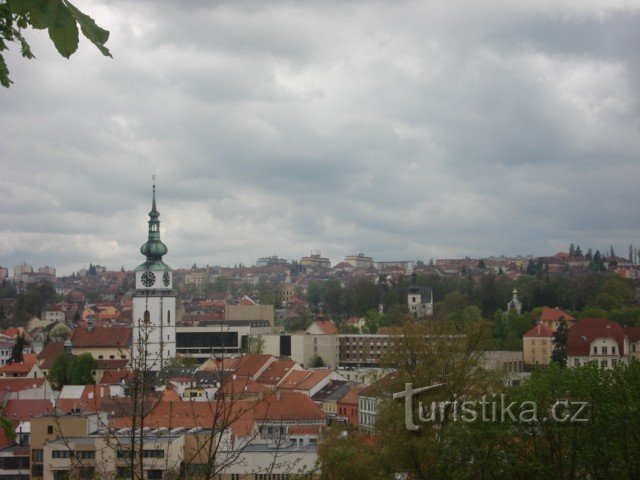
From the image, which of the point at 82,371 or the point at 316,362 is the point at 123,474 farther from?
the point at 316,362

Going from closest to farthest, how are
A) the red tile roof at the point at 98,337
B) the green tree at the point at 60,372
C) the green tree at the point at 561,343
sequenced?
the green tree at the point at 561,343 → the green tree at the point at 60,372 → the red tile roof at the point at 98,337

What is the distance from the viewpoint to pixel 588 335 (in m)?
62.6

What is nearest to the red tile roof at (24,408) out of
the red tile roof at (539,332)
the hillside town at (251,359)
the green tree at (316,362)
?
the hillside town at (251,359)

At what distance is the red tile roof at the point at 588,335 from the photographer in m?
61.8

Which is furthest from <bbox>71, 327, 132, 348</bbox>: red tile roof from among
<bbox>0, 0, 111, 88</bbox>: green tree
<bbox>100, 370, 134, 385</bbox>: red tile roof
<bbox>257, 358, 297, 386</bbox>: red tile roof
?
<bbox>0, 0, 111, 88</bbox>: green tree

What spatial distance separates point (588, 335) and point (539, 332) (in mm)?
10075

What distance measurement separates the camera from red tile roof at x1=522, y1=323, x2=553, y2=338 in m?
72.1

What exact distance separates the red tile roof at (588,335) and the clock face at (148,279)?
3144cm

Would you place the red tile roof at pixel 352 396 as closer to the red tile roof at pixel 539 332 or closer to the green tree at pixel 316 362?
the red tile roof at pixel 539 332

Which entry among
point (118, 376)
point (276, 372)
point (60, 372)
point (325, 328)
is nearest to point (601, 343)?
point (276, 372)

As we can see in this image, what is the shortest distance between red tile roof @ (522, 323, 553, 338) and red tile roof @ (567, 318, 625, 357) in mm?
8274

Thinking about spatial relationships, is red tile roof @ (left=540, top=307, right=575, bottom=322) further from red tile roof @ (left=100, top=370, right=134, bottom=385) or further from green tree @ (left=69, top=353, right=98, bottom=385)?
red tile roof @ (left=100, top=370, right=134, bottom=385)

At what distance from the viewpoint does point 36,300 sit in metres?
128

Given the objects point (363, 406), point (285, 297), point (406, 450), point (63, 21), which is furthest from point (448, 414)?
point (285, 297)
